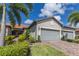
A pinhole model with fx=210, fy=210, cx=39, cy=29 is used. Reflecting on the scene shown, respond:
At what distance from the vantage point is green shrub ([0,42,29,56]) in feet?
19.1

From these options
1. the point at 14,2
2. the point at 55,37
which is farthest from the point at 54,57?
the point at 14,2

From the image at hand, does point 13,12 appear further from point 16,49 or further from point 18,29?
point 16,49

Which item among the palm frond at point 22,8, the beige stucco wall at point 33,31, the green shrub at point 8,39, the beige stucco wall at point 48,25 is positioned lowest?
the green shrub at point 8,39

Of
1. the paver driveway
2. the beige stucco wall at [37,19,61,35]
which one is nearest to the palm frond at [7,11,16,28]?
the beige stucco wall at [37,19,61,35]

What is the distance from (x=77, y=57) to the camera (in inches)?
236

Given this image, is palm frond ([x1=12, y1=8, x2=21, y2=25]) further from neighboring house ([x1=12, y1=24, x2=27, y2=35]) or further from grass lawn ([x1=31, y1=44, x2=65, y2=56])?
grass lawn ([x1=31, y1=44, x2=65, y2=56])

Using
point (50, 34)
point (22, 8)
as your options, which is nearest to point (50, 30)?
point (50, 34)

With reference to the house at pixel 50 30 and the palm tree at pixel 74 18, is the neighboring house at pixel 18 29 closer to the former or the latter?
the house at pixel 50 30

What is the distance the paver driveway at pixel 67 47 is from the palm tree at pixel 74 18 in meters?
0.62

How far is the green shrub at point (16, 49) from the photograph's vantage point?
5809 millimetres

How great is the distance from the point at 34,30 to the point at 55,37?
666 mm

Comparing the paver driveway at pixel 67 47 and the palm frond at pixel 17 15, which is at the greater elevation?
the palm frond at pixel 17 15

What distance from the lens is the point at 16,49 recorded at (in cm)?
586


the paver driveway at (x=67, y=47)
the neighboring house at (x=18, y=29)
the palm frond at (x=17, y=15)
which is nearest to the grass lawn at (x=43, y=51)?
the paver driveway at (x=67, y=47)
